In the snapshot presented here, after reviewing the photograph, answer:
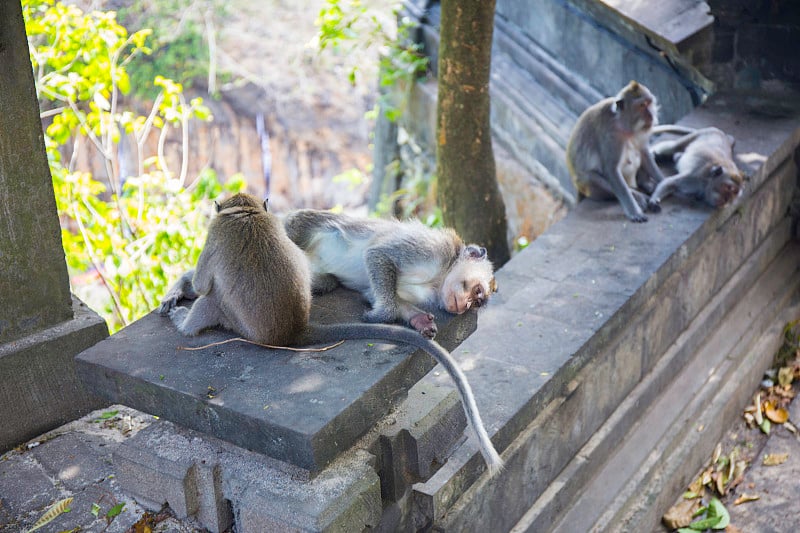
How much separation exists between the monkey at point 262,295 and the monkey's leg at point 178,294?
6.9 inches

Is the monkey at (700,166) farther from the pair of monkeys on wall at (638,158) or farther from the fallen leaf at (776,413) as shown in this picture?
the fallen leaf at (776,413)

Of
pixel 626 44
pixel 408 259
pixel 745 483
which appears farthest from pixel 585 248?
pixel 626 44

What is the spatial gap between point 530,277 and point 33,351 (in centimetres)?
283

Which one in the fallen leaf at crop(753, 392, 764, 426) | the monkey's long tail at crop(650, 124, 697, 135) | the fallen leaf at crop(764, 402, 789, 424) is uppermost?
the monkey's long tail at crop(650, 124, 697, 135)

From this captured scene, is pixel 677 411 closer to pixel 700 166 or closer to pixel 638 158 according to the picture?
pixel 700 166

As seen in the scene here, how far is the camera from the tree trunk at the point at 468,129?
583 centimetres

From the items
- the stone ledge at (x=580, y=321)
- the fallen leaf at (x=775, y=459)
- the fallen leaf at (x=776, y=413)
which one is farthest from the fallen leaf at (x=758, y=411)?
the stone ledge at (x=580, y=321)

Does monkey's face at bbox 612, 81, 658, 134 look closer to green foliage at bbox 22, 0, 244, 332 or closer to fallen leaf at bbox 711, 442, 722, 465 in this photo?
fallen leaf at bbox 711, 442, 722, 465

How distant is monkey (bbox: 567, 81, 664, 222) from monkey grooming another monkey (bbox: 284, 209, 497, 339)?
273 cm

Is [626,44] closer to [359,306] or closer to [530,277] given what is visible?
[530,277]

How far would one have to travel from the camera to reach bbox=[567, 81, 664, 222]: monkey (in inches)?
243

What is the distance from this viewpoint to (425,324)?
3.37 meters

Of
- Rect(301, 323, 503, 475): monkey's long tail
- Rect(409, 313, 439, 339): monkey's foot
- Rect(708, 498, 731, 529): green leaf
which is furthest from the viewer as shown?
Rect(708, 498, 731, 529): green leaf

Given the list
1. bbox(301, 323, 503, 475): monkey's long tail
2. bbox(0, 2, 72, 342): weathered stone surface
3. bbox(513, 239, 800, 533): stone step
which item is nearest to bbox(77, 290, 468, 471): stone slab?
bbox(301, 323, 503, 475): monkey's long tail
